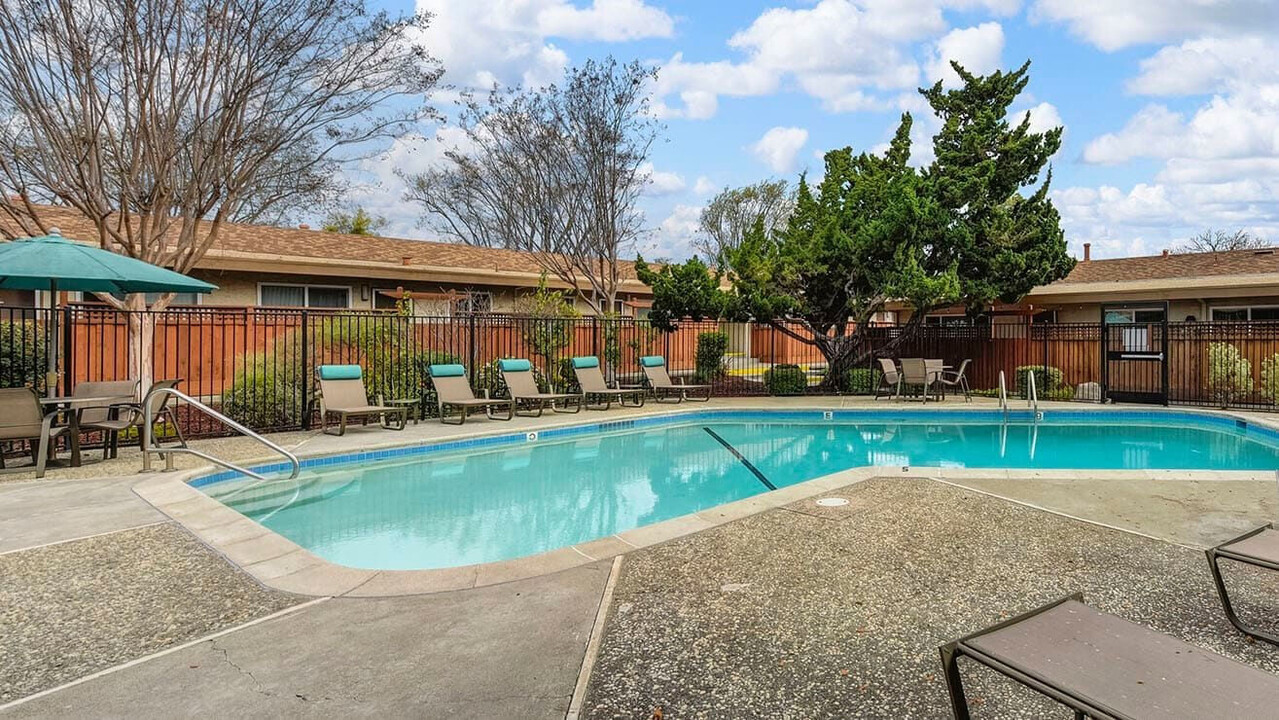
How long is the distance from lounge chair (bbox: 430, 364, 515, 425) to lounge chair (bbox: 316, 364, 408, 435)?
82 centimetres

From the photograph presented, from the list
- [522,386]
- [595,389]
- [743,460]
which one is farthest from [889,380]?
[522,386]

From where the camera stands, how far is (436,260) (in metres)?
18.7

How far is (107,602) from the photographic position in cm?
369

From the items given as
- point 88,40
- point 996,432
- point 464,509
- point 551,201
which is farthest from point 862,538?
point 551,201

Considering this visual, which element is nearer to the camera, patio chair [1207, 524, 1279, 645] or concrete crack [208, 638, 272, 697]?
concrete crack [208, 638, 272, 697]

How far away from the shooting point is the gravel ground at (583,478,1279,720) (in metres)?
2.73

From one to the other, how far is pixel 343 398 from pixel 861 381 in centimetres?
1170

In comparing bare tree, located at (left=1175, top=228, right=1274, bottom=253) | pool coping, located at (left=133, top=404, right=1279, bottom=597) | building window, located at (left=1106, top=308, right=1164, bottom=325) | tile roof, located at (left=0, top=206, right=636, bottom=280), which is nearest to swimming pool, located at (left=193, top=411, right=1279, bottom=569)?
pool coping, located at (left=133, top=404, right=1279, bottom=597)

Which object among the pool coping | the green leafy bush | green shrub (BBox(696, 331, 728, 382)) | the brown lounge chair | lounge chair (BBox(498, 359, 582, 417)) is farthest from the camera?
green shrub (BBox(696, 331, 728, 382))

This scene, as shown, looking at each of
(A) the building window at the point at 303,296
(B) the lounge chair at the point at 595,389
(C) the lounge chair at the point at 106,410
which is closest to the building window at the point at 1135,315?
(B) the lounge chair at the point at 595,389

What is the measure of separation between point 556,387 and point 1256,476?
439 inches

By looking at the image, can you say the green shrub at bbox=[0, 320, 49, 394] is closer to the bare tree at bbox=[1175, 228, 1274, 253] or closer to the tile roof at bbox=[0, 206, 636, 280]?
the tile roof at bbox=[0, 206, 636, 280]

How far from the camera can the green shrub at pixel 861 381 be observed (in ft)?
55.6

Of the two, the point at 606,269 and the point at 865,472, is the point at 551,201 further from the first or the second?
the point at 865,472
